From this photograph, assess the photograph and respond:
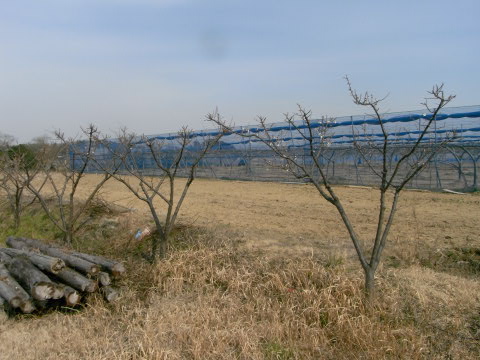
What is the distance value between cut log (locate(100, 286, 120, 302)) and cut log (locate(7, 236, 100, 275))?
0.84ft

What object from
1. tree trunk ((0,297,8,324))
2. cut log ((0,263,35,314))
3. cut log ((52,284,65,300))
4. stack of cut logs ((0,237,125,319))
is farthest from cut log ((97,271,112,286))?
tree trunk ((0,297,8,324))

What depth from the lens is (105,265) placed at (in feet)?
20.4

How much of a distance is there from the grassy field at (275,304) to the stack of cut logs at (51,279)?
197 millimetres

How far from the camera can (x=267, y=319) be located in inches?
201

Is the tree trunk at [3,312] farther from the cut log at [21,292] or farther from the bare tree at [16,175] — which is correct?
the bare tree at [16,175]

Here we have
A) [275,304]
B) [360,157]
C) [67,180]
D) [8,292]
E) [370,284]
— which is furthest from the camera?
[360,157]

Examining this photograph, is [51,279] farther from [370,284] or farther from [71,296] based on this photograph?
[370,284]

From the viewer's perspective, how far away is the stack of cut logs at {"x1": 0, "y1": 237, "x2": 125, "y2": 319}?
18.0 feet

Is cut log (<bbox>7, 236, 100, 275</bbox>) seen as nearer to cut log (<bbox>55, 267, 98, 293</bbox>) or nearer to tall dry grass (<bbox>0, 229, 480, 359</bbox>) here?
cut log (<bbox>55, 267, 98, 293</bbox>)

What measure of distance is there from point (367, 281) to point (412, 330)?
0.73 meters

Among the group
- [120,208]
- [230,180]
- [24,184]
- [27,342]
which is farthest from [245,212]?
[230,180]

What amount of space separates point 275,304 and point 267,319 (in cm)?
26

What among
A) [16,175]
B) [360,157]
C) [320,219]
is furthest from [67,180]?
[360,157]

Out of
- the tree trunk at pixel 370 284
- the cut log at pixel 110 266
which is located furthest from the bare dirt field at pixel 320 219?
the cut log at pixel 110 266
